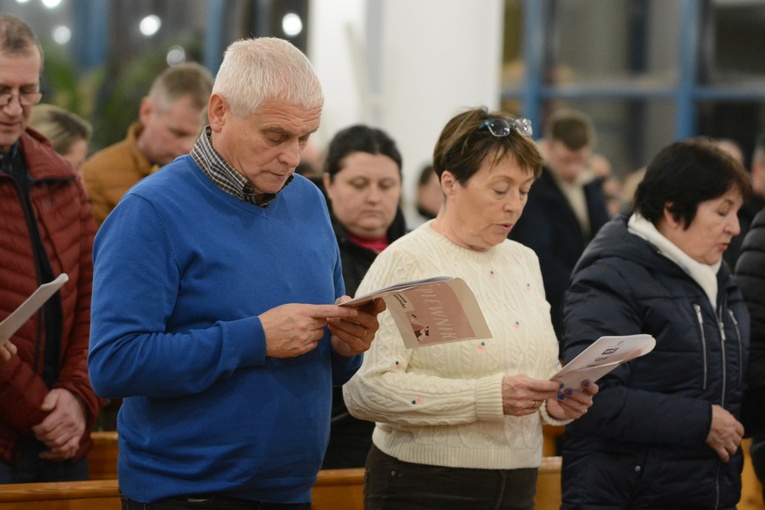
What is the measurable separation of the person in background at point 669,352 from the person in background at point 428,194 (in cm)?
307

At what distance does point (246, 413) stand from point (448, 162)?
0.92 metres

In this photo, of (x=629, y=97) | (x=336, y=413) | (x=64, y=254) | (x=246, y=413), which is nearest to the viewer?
(x=246, y=413)

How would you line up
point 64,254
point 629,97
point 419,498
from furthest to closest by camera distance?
point 629,97, point 64,254, point 419,498

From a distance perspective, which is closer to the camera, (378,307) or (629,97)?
(378,307)

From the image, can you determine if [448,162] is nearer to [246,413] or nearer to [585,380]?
[585,380]

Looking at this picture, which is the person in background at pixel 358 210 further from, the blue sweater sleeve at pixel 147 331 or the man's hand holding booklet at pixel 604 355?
the blue sweater sleeve at pixel 147 331

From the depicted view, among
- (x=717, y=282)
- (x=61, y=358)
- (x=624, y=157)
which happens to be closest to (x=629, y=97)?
(x=624, y=157)

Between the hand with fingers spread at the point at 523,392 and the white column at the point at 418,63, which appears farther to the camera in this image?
the white column at the point at 418,63

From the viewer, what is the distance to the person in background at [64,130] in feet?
13.4

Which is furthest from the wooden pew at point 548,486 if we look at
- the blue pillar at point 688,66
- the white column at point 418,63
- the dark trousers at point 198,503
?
the blue pillar at point 688,66

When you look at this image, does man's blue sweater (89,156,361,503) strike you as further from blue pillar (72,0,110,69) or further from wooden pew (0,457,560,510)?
blue pillar (72,0,110,69)

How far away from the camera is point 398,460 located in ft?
8.93

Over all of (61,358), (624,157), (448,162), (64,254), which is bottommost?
(624,157)

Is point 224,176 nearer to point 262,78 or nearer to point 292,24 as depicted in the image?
point 262,78
